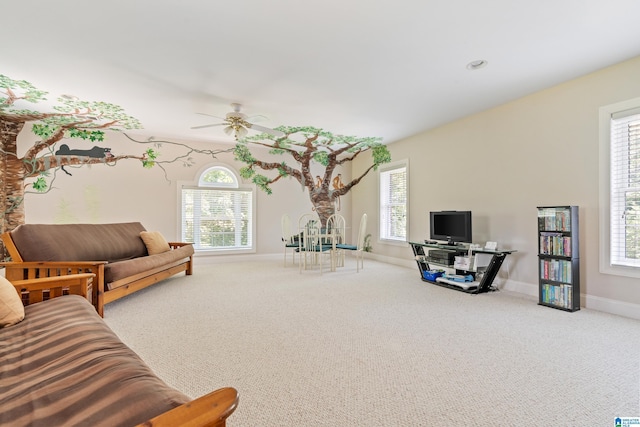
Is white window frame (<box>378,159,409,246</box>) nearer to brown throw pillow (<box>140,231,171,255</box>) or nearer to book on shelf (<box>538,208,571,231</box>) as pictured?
book on shelf (<box>538,208,571,231</box>)

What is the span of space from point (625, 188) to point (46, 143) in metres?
7.76

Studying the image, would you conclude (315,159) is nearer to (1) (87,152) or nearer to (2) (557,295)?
(1) (87,152)

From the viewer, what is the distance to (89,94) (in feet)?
12.4

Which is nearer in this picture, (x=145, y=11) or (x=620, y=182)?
(x=145, y=11)

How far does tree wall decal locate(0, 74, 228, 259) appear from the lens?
4.43 metres

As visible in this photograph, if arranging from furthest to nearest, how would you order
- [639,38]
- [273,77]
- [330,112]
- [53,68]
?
[330,112], [273,77], [53,68], [639,38]

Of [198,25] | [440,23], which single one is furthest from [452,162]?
[198,25]

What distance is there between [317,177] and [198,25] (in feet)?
15.7

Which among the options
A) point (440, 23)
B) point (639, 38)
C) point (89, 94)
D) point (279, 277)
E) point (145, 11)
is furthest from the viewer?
point (279, 277)

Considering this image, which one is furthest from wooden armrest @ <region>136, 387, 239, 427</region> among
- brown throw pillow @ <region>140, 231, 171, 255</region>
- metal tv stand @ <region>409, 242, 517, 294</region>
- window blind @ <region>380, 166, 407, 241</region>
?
window blind @ <region>380, 166, 407, 241</region>

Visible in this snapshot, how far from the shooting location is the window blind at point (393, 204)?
6.16 metres

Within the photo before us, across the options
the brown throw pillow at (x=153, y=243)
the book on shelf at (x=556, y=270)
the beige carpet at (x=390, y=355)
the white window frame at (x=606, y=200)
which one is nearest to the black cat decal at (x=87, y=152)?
the brown throw pillow at (x=153, y=243)

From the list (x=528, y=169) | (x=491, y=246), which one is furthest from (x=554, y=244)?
(x=528, y=169)

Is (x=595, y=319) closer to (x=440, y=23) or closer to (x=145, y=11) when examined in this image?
(x=440, y=23)
